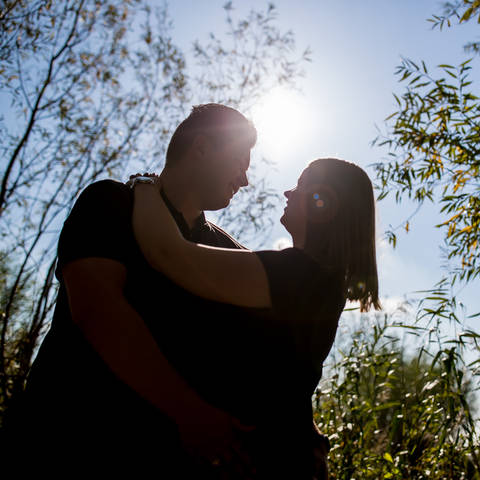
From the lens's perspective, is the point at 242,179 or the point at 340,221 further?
the point at 242,179

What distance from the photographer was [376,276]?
4.83 feet

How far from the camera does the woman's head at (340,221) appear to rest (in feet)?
4.40

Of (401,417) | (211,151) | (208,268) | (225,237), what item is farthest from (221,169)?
(401,417)

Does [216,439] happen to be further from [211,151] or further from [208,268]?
[211,151]

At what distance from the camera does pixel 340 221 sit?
1376 millimetres

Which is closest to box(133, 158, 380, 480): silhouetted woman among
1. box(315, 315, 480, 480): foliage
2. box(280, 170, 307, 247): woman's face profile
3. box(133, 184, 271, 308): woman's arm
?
box(133, 184, 271, 308): woman's arm

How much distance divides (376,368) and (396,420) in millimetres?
474

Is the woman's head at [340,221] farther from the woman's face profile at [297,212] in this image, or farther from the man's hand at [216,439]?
the man's hand at [216,439]

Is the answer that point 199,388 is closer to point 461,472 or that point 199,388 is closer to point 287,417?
point 287,417

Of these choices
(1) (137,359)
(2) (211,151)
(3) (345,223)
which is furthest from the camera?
(2) (211,151)

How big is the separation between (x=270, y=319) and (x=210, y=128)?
0.92m

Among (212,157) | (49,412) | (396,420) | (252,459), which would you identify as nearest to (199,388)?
(252,459)

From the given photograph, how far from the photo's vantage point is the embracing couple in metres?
1.01

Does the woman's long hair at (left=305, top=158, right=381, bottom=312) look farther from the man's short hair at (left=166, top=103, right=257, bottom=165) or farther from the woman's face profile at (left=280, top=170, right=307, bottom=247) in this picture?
the man's short hair at (left=166, top=103, right=257, bottom=165)
